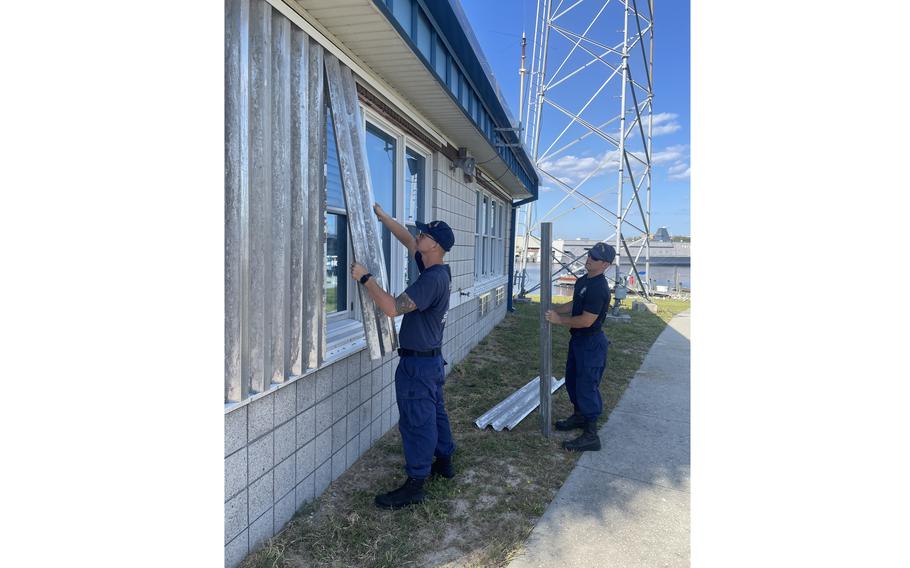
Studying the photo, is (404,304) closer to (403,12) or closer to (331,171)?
(331,171)

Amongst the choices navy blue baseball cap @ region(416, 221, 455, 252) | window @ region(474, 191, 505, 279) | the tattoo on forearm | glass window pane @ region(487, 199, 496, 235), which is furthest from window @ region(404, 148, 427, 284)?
glass window pane @ region(487, 199, 496, 235)

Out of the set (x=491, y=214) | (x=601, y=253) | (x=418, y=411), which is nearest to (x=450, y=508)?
(x=418, y=411)

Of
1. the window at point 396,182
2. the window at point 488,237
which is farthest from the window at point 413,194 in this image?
the window at point 488,237

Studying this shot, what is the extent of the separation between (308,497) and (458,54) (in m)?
3.87

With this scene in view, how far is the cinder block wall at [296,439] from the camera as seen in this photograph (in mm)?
2527

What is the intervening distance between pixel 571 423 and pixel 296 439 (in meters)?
2.90

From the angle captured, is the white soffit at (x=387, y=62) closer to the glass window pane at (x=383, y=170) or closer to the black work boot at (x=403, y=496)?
the glass window pane at (x=383, y=170)

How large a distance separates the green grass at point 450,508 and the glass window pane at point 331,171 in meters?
2.09

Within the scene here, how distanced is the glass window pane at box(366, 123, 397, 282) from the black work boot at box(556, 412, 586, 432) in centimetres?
231

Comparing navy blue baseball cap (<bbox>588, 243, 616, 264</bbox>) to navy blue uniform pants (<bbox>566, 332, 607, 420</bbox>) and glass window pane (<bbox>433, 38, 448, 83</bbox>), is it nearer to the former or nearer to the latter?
navy blue uniform pants (<bbox>566, 332, 607, 420</bbox>)

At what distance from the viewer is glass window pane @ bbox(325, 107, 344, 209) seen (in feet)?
11.1

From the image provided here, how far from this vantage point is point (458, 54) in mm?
4422

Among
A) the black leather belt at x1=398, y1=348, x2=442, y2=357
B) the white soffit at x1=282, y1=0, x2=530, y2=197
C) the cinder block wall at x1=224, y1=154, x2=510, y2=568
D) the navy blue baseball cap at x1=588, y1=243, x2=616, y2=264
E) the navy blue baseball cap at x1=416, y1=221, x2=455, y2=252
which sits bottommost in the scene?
the cinder block wall at x1=224, y1=154, x2=510, y2=568

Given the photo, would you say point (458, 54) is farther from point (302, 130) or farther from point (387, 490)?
point (387, 490)
